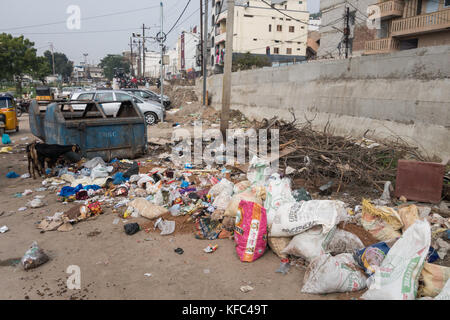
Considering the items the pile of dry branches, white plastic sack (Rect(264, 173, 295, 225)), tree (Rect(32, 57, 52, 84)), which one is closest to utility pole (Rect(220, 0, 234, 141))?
the pile of dry branches

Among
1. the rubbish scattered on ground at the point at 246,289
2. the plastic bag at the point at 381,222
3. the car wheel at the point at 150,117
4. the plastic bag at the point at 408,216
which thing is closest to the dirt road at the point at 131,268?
the rubbish scattered on ground at the point at 246,289

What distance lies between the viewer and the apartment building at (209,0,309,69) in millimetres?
40969

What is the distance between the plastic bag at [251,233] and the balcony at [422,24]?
18438 mm

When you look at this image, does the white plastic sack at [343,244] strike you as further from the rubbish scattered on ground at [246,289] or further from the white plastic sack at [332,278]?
the rubbish scattered on ground at [246,289]

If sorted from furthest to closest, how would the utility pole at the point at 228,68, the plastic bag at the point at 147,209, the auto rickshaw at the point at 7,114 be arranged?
the auto rickshaw at the point at 7,114
the utility pole at the point at 228,68
the plastic bag at the point at 147,209

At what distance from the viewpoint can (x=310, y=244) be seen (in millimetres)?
3174

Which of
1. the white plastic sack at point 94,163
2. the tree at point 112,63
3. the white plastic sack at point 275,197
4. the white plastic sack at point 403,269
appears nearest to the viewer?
the white plastic sack at point 403,269

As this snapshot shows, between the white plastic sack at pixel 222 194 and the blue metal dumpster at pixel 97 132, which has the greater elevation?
the blue metal dumpster at pixel 97 132

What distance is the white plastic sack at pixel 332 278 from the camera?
8.80ft

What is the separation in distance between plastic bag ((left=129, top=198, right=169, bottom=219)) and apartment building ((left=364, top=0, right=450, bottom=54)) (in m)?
18.6

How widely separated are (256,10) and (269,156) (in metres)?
39.9

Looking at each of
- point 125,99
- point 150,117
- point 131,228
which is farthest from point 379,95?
point 150,117

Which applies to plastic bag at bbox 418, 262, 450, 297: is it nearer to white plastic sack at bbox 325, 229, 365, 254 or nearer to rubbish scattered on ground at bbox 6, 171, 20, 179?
white plastic sack at bbox 325, 229, 365, 254
